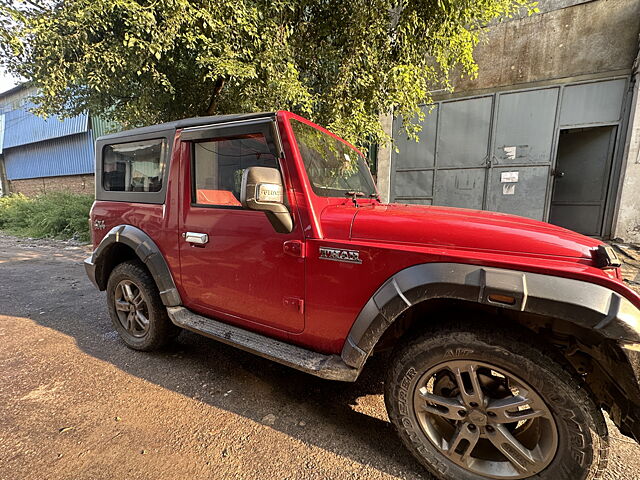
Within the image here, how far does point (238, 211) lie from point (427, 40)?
5.10 m

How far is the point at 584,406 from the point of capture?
1305 millimetres

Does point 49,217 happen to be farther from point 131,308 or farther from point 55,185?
point 131,308

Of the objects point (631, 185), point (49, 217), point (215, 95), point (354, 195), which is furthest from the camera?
point (49, 217)

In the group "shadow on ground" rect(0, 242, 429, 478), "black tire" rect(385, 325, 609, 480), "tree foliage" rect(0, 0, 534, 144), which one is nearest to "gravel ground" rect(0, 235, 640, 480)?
"shadow on ground" rect(0, 242, 429, 478)

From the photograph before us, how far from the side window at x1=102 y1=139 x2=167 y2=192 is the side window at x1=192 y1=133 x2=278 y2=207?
0.42 metres

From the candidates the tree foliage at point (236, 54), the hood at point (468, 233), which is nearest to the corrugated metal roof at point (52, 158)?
the tree foliage at point (236, 54)

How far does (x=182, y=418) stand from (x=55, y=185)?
22.3m

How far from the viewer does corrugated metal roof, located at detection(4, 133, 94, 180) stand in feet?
52.7

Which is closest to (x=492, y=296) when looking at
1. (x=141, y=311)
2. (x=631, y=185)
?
(x=141, y=311)

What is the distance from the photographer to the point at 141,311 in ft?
9.34

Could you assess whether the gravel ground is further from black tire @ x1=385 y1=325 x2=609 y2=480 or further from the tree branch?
the tree branch

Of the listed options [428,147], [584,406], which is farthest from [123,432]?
[428,147]

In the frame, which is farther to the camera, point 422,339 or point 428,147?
point 428,147

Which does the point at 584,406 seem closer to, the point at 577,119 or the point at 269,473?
the point at 269,473
